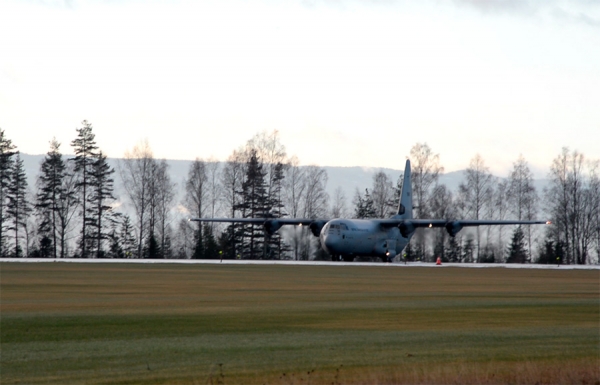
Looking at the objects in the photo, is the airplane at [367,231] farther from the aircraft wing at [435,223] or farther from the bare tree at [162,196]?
the bare tree at [162,196]

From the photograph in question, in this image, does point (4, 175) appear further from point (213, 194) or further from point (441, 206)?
point (441, 206)

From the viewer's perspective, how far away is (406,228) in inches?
2840

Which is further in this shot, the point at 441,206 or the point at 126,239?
the point at 441,206

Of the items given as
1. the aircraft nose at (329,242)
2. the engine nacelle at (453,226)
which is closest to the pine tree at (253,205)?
the aircraft nose at (329,242)

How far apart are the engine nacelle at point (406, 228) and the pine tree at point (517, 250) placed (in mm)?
23660

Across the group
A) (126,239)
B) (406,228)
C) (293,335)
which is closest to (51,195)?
(126,239)

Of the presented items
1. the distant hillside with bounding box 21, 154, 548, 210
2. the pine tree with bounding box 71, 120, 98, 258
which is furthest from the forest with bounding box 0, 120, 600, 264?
the distant hillside with bounding box 21, 154, 548, 210

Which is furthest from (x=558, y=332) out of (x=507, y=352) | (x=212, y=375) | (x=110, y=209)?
(x=110, y=209)

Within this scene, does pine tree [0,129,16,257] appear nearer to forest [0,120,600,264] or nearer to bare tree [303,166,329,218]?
forest [0,120,600,264]

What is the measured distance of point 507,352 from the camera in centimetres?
1672

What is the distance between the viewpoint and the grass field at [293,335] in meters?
14.3

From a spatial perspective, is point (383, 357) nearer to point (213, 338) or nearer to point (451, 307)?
point (213, 338)

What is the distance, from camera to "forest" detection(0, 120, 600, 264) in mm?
97375

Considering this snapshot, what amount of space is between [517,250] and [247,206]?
1082 inches
